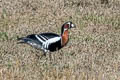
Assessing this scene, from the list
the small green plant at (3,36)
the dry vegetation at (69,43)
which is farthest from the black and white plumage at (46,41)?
the small green plant at (3,36)

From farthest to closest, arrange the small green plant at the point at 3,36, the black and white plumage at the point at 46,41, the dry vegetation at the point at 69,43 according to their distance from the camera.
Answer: the small green plant at the point at 3,36 → the black and white plumage at the point at 46,41 → the dry vegetation at the point at 69,43

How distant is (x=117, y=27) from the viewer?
15.2 metres

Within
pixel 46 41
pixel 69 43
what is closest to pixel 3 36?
pixel 69 43

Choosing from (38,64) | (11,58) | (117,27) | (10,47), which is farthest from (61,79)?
(117,27)

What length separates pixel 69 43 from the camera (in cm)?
1298

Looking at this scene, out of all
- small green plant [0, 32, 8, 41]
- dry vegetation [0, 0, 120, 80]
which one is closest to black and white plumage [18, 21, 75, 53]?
dry vegetation [0, 0, 120, 80]

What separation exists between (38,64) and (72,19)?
5.68 meters

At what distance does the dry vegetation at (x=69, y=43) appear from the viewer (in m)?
9.19

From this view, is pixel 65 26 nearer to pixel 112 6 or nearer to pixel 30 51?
pixel 30 51

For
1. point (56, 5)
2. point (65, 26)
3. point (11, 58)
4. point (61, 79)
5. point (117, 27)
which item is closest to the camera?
point (61, 79)

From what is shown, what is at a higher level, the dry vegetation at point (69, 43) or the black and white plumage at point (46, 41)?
the black and white plumage at point (46, 41)

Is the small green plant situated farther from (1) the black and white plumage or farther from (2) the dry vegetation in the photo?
(1) the black and white plumage

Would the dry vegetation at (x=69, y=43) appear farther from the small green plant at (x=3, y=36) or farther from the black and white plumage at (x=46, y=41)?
the black and white plumage at (x=46, y=41)

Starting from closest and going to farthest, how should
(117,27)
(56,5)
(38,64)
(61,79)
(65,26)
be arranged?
(61,79) → (38,64) → (65,26) → (117,27) → (56,5)
